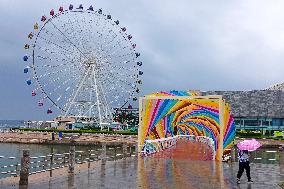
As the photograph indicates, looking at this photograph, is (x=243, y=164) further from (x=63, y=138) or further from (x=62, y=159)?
(x=63, y=138)

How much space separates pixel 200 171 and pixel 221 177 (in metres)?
1.75

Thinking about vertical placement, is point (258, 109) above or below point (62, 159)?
above

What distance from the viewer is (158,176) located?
17125 mm

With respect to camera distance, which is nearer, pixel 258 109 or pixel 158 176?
pixel 158 176

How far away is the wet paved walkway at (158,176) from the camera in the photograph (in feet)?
48.1

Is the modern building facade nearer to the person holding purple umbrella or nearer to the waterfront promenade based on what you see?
the waterfront promenade

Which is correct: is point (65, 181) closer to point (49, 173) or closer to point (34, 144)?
point (49, 173)

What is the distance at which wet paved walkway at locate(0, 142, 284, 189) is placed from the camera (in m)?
14.7

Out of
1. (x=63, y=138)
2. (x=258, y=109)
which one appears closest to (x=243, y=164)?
(x=63, y=138)

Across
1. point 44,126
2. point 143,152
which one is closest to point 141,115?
point 143,152

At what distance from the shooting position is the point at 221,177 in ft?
58.2

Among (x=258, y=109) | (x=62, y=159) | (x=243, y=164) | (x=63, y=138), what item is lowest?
(x=62, y=159)

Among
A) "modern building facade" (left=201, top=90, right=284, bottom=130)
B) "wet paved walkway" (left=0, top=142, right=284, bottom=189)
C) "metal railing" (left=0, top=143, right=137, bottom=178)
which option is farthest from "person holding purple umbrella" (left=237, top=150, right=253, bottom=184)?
"modern building facade" (left=201, top=90, right=284, bottom=130)

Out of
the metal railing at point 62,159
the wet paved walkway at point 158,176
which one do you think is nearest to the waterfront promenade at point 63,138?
the metal railing at point 62,159
